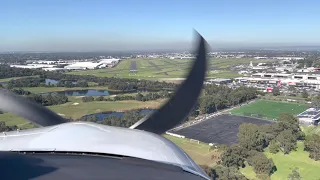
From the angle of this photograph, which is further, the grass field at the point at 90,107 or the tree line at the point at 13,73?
the tree line at the point at 13,73

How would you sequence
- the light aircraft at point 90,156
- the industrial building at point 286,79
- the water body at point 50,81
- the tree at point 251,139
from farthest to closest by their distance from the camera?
the industrial building at point 286,79 < the water body at point 50,81 < the tree at point 251,139 < the light aircraft at point 90,156

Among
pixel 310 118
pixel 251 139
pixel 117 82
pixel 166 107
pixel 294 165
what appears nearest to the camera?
pixel 166 107

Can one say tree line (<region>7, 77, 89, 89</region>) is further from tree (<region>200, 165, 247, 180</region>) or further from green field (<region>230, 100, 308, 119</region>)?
tree (<region>200, 165, 247, 180</region>)

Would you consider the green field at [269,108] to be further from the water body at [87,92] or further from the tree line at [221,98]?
the water body at [87,92]

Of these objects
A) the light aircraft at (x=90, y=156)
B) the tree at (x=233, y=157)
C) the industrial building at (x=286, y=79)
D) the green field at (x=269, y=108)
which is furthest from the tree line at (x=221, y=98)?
the light aircraft at (x=90, y=156)

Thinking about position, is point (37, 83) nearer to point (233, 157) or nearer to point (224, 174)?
point (233, 157)

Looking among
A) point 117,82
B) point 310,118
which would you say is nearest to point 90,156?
point 310,118

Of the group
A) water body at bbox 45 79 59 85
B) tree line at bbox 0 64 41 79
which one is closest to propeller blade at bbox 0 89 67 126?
water body at bbox 45 79 59 85
